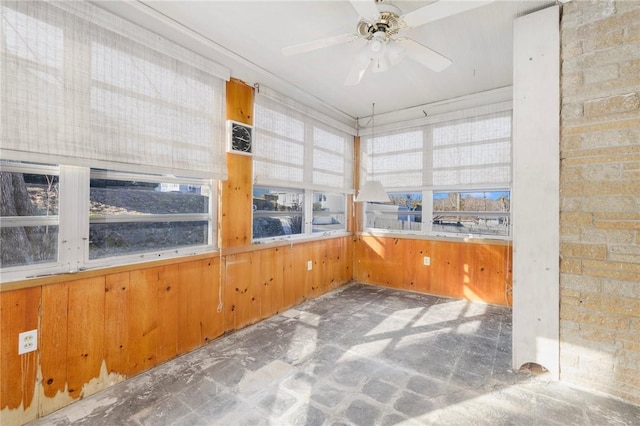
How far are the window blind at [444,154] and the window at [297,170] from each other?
538 mm

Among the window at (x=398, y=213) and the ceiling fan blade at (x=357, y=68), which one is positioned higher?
the ceiling fan blade at (x=357, y=68)

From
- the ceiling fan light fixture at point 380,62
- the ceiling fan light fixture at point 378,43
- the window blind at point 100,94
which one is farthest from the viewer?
the ceiling fan light fixture at point 380,62

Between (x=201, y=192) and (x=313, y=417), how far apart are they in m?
2.04

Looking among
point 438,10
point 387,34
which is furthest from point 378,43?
point 438,10

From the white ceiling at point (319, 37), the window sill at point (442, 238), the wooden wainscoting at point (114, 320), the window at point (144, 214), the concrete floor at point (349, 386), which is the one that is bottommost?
the concrete floor at point (349, 386)

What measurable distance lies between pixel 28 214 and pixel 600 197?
3677mm

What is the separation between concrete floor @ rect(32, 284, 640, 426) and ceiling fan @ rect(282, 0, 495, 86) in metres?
2.29

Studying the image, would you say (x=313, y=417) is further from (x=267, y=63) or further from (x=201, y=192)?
(x=267, y=63)

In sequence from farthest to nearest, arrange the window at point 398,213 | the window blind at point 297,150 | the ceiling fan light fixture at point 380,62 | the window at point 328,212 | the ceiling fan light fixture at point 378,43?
1. the window at point 398,213
2. the window at point 328,212
3. the window blind at point 297,150
4. the ceiling fan light fixture at point 380,62
5. the ceiling fan light fixture at point 378,43

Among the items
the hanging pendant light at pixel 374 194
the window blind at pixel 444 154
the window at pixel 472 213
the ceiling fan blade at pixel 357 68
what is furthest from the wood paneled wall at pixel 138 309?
the window at pixel 472 213

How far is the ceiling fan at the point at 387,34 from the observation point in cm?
163

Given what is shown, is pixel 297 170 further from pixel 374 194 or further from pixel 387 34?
pixel 387 34

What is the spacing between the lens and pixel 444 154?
414cm

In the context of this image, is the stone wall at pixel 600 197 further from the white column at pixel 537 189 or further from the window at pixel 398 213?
the window at pixel 398 213
